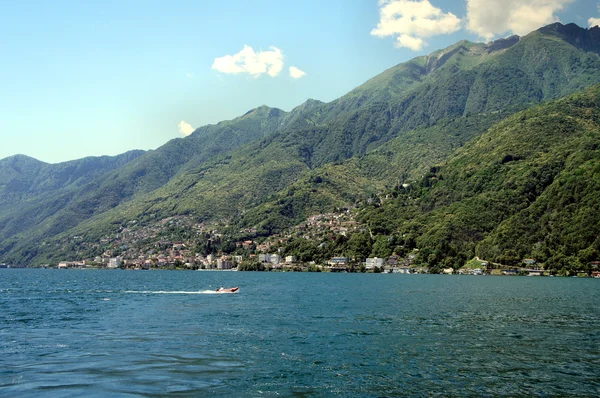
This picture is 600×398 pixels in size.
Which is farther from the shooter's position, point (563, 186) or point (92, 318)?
point (563, 186)

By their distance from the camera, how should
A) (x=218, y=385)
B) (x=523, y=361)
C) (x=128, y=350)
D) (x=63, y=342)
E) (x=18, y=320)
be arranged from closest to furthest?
(x=218, y=385) → (x=523, y=361) → (x=128, y=350) → (x=63, y=342) → (x=18, y=320)

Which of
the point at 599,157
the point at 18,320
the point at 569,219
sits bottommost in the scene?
the point at 18,320

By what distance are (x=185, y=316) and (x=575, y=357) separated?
3656 centimetres

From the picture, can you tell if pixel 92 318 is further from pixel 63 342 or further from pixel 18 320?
pixel 63 342

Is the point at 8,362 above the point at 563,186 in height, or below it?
below

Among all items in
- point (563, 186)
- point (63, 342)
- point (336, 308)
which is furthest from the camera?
point (563, 186)

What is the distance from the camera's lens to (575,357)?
111 ft

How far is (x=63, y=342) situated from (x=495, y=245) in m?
168

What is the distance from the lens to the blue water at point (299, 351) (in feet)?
86.3

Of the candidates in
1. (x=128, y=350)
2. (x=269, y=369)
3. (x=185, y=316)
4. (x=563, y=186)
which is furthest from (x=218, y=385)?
(x=563, y=186)

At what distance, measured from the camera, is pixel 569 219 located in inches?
6895

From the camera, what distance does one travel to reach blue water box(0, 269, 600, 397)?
86.3 ft

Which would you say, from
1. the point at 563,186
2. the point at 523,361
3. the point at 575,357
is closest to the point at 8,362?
the point at 523,361

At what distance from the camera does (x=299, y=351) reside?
36.1 meters
